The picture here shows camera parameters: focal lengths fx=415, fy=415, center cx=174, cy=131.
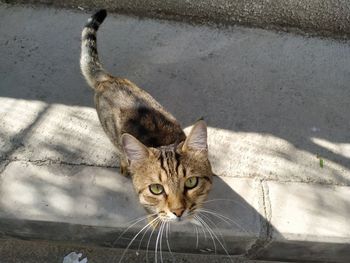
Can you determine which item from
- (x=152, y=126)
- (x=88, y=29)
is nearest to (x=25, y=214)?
(x=152, y=126)

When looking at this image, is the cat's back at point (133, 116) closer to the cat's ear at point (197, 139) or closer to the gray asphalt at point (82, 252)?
the cat's ear at point (197, 139)

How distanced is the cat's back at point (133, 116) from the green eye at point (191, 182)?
0.37 meters

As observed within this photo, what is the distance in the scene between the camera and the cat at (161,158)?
2.36 metres

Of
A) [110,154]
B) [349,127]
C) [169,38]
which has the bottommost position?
[110,154]

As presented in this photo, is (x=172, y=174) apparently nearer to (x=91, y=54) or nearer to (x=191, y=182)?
(x=191, y=182)

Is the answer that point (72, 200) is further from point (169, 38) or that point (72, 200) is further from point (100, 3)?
point (100, 3)

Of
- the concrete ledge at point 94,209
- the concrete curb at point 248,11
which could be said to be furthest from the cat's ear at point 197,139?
the concrete curb at point 248,11

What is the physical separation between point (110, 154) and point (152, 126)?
1.81 feet

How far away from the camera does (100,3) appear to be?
13.7 feet

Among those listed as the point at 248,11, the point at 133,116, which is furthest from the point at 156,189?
the point at 248,11

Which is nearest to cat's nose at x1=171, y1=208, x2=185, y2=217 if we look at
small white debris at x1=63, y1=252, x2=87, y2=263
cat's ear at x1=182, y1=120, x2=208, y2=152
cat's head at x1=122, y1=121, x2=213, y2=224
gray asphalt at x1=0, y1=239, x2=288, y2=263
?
cat's head at x1=122, y1=121, x2=213, y2=224

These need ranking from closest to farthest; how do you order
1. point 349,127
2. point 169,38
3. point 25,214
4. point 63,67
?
point 25,214
point 349,127
point 63,67
point 169,38

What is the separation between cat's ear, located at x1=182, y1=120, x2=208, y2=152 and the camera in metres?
2.28

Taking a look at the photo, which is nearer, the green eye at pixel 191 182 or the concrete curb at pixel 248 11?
the green eye at pixel 191 182
